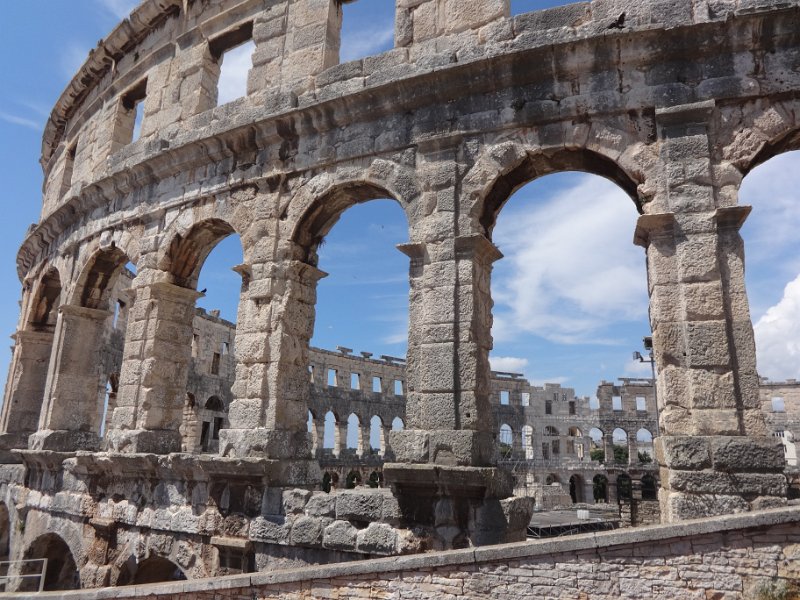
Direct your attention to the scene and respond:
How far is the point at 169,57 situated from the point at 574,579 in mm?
9879

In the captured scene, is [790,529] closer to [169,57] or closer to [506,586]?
[506,586]

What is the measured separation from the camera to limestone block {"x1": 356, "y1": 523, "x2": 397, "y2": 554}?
5.89 meters

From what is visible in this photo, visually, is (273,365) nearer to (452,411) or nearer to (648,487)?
(452,411)

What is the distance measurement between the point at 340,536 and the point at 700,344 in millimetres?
3894

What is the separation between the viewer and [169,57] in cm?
1021

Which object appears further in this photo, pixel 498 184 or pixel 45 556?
pixel 45 556

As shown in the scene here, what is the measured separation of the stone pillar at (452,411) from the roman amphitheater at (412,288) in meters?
0.02

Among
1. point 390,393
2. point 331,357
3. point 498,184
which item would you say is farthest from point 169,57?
point 390,393

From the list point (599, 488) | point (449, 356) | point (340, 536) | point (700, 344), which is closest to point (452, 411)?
point (449, 356)

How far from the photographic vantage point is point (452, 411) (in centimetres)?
605

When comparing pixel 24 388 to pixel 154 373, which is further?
pixel 24 388

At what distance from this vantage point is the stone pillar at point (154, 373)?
27.4 ft

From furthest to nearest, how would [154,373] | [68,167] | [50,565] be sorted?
[68,167] → [50,565] → [154,373]

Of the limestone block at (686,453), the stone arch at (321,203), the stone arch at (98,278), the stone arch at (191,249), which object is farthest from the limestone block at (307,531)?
the stone arch at (98,278)
